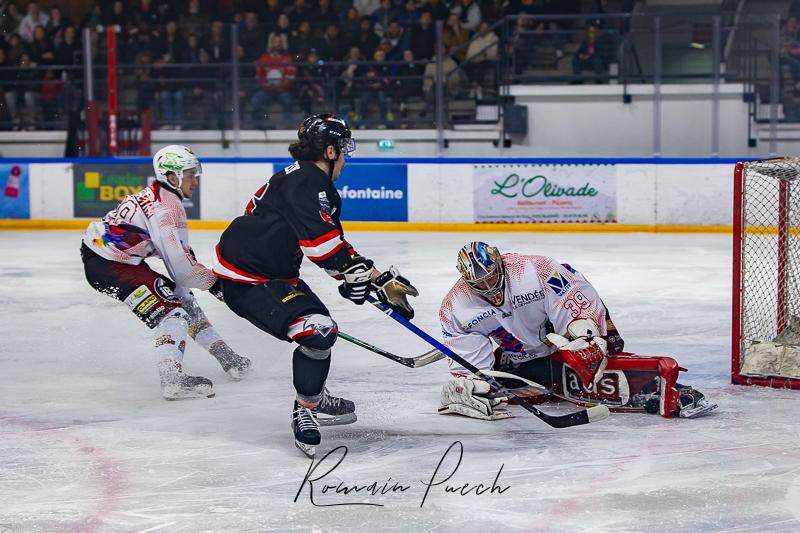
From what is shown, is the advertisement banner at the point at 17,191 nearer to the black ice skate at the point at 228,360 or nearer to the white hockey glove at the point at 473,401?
the black ice skate at the point at 228,360

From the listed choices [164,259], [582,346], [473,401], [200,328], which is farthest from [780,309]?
[164,259]

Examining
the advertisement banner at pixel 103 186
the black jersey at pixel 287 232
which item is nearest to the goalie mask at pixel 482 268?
the black jersey at pixel 287 232

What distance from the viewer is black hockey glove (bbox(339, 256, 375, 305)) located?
14.0ft

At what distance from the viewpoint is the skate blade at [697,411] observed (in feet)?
15.4

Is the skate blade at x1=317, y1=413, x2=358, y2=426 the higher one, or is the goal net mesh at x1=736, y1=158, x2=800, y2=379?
the goal net mesh at x1=736, y1=158, x2=800, y2=379

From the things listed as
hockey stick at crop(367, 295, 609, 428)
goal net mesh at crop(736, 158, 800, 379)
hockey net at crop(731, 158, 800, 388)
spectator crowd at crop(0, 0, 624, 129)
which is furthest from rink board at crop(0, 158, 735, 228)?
hockey stick at crop(367, 295, 609, 428)

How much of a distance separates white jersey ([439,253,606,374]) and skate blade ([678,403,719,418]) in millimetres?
430

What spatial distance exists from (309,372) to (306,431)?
201 mm

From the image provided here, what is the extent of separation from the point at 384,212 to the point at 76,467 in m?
7.83

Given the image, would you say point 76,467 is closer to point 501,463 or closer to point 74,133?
point 501,463

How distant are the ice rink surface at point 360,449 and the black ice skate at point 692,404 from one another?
5 centimetres

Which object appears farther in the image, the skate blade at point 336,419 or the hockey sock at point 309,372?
the skate blade at point 336,419

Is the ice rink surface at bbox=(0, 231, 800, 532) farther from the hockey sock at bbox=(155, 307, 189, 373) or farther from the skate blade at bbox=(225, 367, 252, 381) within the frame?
the hockey sock at bbox=(155, 307, 189, 373)

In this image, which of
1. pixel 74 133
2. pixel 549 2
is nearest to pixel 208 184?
pixel 74 133
